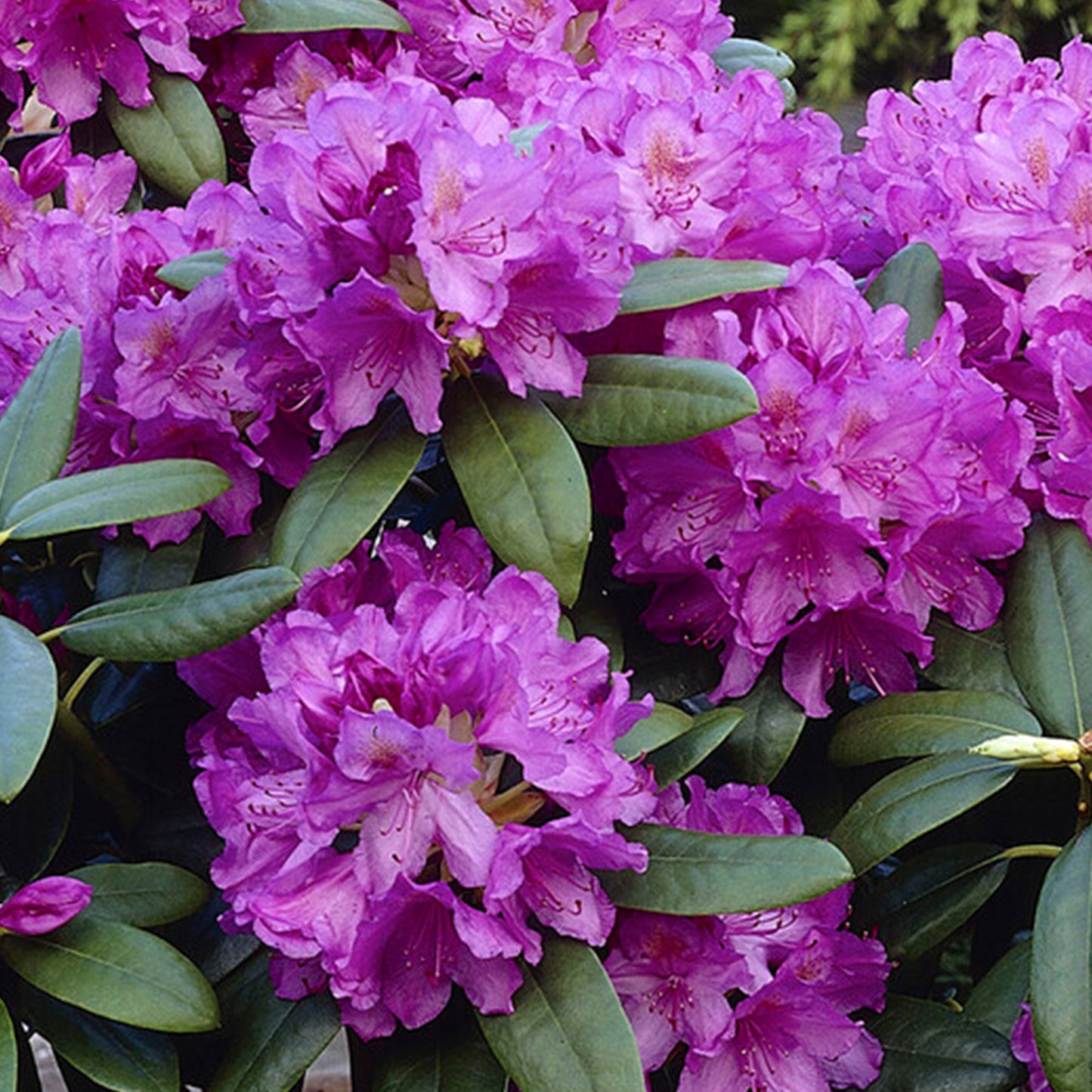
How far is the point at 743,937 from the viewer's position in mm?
A: 1111

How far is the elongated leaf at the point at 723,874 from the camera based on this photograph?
0.97 m

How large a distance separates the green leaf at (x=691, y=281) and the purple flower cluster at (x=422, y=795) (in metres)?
0.20

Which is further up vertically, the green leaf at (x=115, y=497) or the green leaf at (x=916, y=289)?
the green leaf at (x=115, y=497)

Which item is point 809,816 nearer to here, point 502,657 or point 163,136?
point 502,657

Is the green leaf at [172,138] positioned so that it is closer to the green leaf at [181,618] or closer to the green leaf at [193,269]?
the green leaf at [193,269]

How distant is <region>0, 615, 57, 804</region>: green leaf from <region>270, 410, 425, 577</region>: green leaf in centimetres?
15

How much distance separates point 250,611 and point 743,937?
0.38m

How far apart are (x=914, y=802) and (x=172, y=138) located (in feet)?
2.48

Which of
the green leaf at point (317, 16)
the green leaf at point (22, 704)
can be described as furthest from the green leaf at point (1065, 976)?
the green leaf at point (317, 16)

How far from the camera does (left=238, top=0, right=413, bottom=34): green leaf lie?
1.32 m

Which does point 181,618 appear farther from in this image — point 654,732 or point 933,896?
point 933,896

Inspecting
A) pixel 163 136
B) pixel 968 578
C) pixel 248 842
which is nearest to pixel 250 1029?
pixel 248 842

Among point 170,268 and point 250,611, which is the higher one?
point 170,268

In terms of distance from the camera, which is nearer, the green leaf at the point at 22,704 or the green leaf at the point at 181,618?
the green leaf at the point at 22,704
